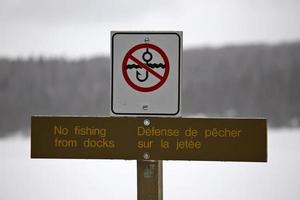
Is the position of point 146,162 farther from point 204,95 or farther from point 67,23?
point 67,23

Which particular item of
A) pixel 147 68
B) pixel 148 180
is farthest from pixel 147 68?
pixel 148 180

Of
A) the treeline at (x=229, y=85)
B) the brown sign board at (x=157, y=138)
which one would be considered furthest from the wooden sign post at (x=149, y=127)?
the treeline at (x=229, y=85)

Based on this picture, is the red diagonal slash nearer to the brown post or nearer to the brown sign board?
the brown sign board

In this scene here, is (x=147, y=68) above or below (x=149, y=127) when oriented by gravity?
above

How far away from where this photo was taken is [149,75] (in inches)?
56.7

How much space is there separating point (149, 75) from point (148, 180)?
28cm

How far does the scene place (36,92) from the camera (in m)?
2.34

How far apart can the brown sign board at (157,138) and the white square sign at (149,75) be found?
4 centimetres

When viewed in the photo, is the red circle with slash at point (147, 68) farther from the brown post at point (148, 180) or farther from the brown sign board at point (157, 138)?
the brown post at point (148, 180)

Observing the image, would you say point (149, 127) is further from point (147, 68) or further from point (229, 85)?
point (229, 85)

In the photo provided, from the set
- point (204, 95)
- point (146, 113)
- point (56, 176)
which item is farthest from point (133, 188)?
point (146, 113)

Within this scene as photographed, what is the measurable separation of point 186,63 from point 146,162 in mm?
865

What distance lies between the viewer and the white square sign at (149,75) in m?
1.44

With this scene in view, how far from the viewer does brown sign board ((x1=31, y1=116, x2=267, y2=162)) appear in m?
1.40
